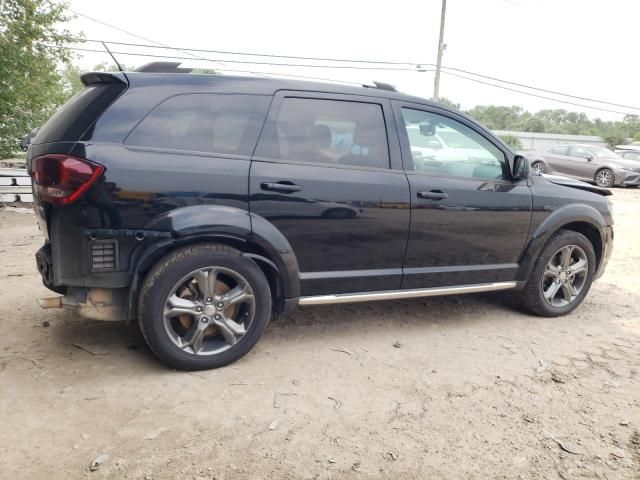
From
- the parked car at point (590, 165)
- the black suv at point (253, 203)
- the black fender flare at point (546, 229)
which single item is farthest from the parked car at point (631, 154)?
the black suv at point (253, 203)

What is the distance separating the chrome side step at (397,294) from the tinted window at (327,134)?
933 millimetres

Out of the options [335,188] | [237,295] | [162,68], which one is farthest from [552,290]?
[162,68]

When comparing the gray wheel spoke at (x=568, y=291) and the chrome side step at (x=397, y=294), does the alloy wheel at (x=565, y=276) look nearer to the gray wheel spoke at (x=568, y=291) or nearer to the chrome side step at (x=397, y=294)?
the gray wheel spoke at (x=568, y=291)

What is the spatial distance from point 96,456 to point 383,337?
2.19m

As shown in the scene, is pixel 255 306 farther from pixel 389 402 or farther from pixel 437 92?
pixel 437 92

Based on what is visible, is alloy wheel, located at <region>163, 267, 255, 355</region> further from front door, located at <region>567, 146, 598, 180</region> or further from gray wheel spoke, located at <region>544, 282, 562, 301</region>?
front door, located at <region>567, 146, 598, 180</region>

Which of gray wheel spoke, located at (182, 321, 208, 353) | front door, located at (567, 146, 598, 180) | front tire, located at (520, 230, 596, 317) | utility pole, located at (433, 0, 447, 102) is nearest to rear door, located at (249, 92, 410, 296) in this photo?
gray wheel spoke, located at (182, 321, 208, 353)

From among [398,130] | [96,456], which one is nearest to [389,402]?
[96,456]

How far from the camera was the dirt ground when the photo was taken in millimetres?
2395

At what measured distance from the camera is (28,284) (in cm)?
479

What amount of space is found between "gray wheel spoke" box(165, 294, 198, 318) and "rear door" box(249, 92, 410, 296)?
2.30 feet

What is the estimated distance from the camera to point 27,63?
28.4 ft

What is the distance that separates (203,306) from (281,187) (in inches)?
35.4

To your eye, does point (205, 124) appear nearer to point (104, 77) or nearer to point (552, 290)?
point (104, 77)
